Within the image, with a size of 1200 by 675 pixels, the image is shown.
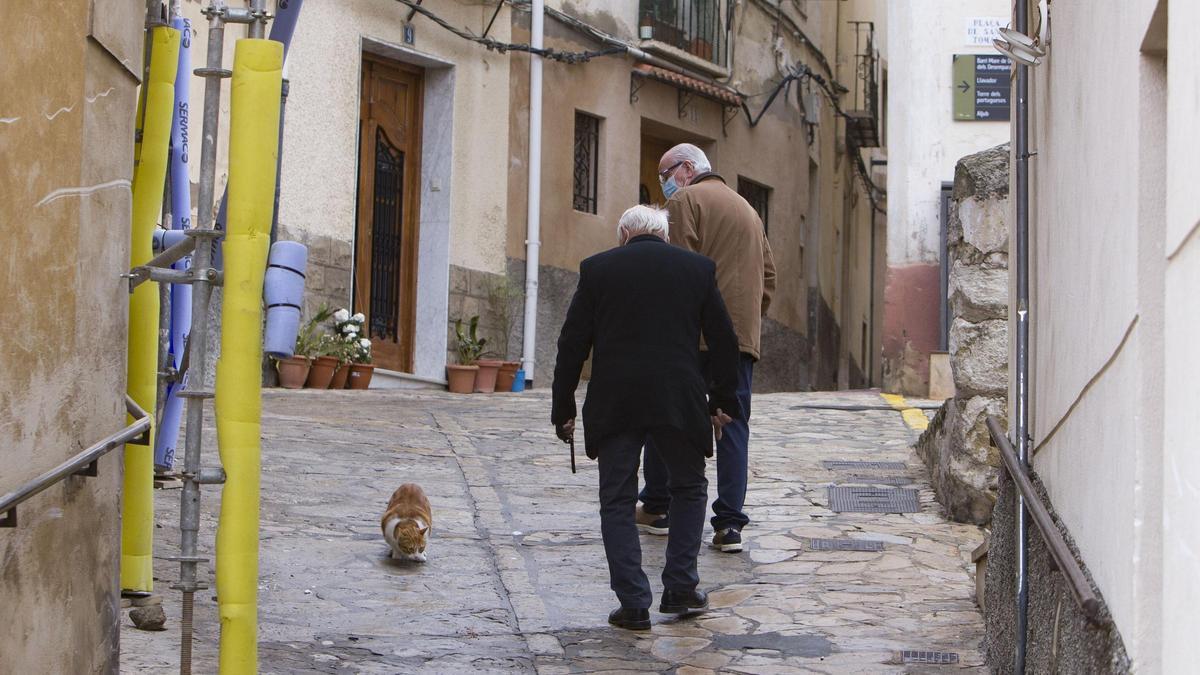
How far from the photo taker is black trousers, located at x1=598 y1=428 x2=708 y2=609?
5922 mm

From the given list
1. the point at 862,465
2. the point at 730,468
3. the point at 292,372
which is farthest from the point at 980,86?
the point at 730,468

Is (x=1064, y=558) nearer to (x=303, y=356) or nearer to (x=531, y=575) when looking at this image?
(x=531, y=575)

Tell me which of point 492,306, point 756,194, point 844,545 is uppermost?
point 756,194

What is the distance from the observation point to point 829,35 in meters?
24.5

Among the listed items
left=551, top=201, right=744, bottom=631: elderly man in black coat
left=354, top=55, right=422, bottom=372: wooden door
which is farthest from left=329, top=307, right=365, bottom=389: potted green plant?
left=551, top=201, right=744, bottom=631: elderly man in black coat

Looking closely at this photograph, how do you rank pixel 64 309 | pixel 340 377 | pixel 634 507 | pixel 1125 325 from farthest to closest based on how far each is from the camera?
pixel 340 377 < pixel 634 507 < pixel 64 309 < pixel 1125 325

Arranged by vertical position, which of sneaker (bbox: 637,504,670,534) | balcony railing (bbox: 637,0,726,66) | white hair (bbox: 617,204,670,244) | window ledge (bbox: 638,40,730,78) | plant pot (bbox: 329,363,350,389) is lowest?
sneaker (bbox: 637,504,670,534)

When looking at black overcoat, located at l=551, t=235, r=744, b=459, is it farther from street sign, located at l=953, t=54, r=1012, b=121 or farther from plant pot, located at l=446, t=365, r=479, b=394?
street sign, located at l=953, t=54, r=1012, b=121

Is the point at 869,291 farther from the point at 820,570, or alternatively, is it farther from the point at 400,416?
the point at 820,570

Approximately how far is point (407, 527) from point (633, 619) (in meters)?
1.16

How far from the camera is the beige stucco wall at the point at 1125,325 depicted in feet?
8.86

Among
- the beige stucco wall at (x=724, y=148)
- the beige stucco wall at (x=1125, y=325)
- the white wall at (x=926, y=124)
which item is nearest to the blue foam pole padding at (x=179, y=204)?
the beige stucco wall at (x=1125, y=325)

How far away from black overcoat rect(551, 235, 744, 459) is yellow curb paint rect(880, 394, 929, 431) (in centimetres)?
515

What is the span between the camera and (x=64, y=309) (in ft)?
12.6
